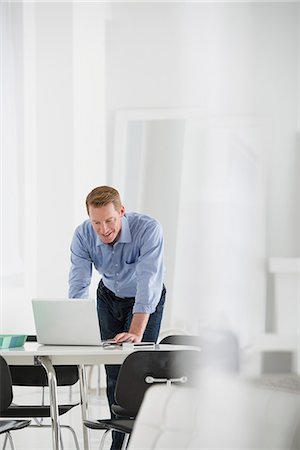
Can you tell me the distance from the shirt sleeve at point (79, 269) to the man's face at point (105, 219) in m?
0.11

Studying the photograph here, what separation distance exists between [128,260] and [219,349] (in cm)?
119

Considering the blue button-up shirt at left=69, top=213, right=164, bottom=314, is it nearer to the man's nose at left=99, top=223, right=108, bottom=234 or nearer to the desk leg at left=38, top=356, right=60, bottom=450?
the man's nose at left=99, top=223, right=108, bottom=234

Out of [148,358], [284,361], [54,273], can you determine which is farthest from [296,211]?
[54,273]

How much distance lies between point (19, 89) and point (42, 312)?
1283mm

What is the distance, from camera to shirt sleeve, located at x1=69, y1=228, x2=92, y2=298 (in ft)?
7.45

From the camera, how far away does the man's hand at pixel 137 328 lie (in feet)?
6.81

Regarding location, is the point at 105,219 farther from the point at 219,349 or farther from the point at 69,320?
the point at 219,349

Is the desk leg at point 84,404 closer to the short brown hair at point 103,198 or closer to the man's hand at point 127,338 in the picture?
the man's hand at point 127,338

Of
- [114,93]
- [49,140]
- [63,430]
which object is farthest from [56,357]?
[114,93]

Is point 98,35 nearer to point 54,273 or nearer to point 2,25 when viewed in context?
point 2,25

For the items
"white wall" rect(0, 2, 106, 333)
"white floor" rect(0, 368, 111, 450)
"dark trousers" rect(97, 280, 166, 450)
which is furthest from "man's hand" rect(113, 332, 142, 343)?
"white wall" rect(0, 2, 106, 333)

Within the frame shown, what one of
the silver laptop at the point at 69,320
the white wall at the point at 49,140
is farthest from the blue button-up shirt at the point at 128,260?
the white wall at the point at 49,140

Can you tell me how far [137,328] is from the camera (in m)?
2.11

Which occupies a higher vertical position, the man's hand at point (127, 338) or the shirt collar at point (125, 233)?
the shirt collar at point (125, 233)
